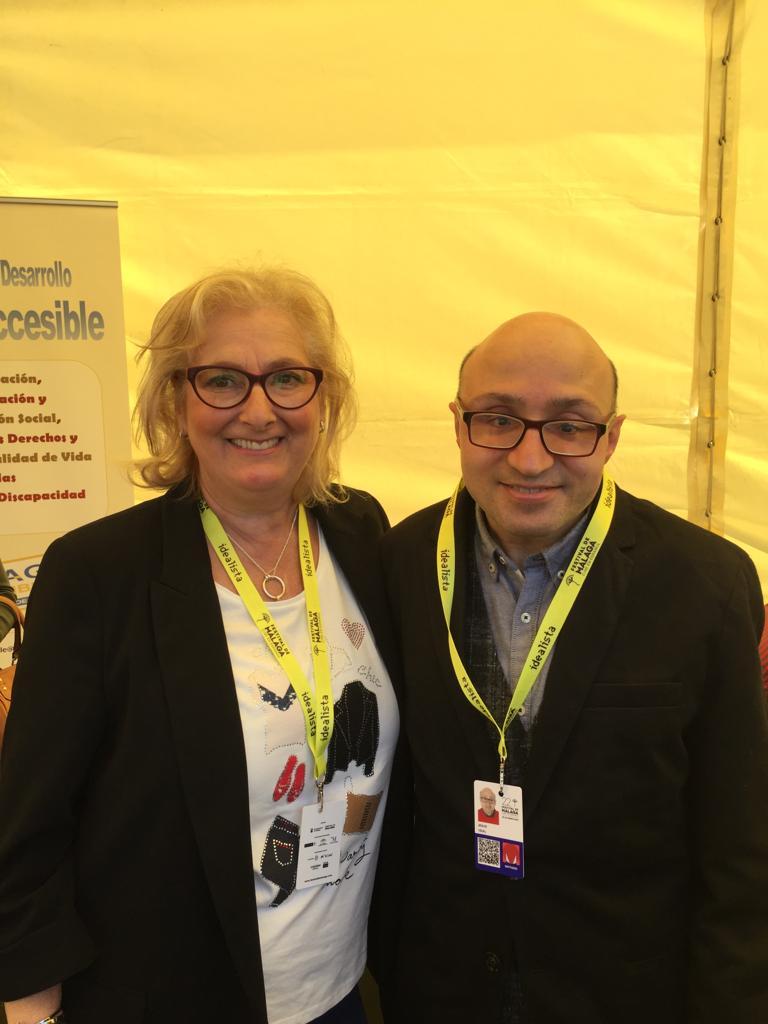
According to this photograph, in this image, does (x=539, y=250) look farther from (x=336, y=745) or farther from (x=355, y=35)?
(x=336, y=745)

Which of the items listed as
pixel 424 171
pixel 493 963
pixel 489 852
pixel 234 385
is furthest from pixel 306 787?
pixel 424 171

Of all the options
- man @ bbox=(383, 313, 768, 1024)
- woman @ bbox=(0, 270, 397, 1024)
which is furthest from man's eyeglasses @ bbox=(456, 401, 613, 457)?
woman @ bbox=(0, 270, 397, 1024)

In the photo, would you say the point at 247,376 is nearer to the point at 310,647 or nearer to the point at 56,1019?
the point at 310,647

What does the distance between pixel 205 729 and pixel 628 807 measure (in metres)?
0.74

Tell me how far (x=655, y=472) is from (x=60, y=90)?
9.60ft

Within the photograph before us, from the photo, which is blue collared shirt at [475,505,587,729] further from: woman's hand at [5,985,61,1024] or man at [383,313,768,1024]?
woman's hand at [5,985,61,1024]

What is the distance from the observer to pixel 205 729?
50.9 inches

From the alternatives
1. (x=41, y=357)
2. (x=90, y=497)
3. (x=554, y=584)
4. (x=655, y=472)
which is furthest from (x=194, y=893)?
(x=655, y=472)

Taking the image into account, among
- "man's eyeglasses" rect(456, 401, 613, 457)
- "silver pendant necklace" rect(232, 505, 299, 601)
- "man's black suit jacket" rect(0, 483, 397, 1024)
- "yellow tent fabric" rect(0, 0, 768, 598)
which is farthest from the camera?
"yellow tent fabric" rect(0, 0, 768, 598)

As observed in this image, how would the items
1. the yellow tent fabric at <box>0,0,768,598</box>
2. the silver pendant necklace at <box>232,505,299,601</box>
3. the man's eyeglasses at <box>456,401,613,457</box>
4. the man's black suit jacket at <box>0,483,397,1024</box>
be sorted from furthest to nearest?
1. the yellow tent fabric at <box>0,0,768,598</box>
2. the silver pendant necklace at <box>232,505,299,601</box>
3. the man's eyeglasses at <box>456,401,613,457</box>
4. the man's black suit jacket at <box>0,483,397,1024</box>

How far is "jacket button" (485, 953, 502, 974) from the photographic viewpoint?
1.37m

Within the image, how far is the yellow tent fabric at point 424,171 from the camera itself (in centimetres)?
307

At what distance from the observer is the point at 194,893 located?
52.0 inches

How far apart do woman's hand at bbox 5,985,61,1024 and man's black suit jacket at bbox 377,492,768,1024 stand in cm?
68
